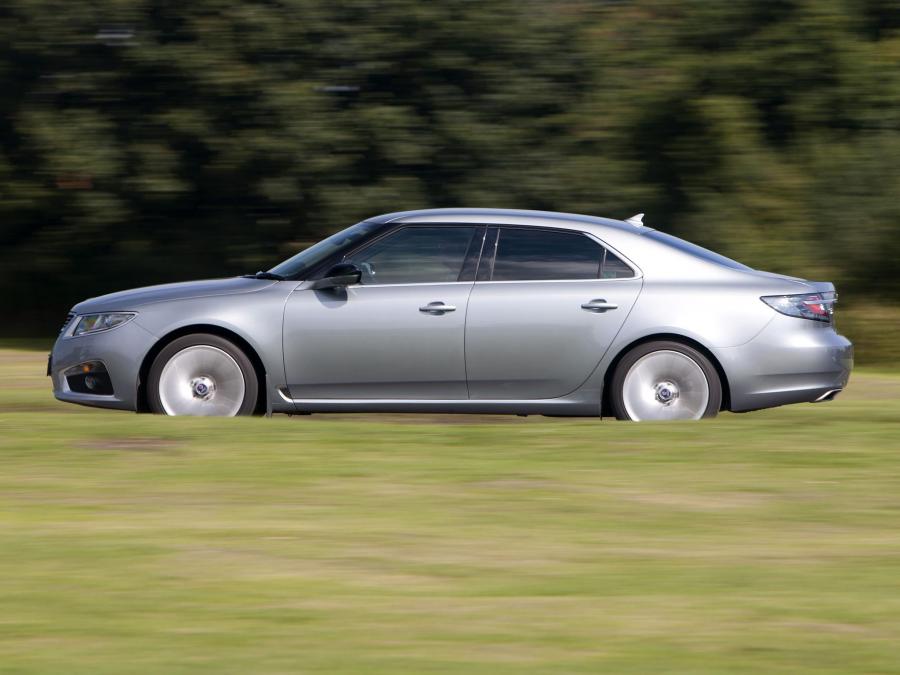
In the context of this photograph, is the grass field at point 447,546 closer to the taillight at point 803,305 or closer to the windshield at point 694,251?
the taillight at point 803,305

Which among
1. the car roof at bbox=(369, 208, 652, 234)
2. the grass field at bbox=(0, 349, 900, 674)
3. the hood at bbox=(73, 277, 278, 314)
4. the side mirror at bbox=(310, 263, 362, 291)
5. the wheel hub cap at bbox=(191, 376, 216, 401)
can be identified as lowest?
the grass field at bbox=(0, 349, 900, 674)

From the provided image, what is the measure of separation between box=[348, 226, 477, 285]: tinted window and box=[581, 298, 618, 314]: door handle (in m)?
0.89

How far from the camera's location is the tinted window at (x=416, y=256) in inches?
371

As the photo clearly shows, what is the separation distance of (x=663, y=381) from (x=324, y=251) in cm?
245

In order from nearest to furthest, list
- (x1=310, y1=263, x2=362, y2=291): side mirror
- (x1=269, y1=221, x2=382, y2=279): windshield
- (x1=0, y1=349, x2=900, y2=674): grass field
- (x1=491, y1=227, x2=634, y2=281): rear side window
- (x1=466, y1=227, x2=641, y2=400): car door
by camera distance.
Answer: (x1=0, y1=349, x2=900, y2=674): grass field < (x1=466, y1=227, x2=641, y2=400): car door < (x1=310, y1=263, x2=362, y2=291): side mirror < (x1=491, y1=227, x2=634, y2=281): rear side window < (x1=269, y1=221, x2=382, y2=279): windshield

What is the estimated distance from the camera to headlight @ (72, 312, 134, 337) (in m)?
9.33

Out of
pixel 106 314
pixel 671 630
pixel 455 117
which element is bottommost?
pixel 671 630

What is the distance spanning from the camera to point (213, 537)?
604 centimetres

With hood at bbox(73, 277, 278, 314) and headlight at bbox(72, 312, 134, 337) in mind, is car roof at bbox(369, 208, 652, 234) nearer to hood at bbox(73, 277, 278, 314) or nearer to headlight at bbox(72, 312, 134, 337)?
hood at bbox(73, 277, 278, 314)

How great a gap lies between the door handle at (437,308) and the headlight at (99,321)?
1933 mm

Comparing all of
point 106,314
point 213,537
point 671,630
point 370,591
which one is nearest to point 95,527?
point 213,537

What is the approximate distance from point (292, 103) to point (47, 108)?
3.18 meters

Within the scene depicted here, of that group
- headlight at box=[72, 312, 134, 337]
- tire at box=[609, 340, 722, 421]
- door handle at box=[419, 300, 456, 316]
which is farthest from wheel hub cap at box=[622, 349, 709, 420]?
headlight at box=[72, 312, 134, 337]

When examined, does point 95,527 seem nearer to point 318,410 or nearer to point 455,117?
point 318,410
